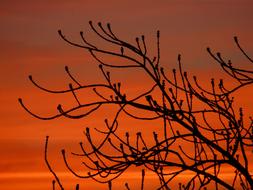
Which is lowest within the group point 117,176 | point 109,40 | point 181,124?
point 117,176

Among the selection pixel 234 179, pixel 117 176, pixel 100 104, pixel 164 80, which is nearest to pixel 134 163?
pixel 117 176

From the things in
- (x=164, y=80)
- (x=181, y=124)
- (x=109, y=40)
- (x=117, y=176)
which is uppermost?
(x=109, y=40)

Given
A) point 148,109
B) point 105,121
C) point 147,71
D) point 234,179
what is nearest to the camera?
point 148,109

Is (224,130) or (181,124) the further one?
(224,130)

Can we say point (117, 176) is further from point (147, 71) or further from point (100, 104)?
point (147, 71)

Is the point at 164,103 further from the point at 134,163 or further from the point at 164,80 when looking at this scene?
the point at 134,163

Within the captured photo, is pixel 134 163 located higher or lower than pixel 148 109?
lower

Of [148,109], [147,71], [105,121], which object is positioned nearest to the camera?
[148,109]

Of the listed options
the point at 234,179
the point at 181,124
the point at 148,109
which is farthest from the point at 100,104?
the point at 234,179

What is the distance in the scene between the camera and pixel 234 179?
637 cm

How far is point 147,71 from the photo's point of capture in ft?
17.9

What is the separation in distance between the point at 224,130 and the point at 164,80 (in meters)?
0.94

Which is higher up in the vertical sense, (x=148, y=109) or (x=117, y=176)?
(x=148, y=109)

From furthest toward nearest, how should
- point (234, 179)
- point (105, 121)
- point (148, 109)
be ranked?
point (234, 179), point (105, 121), point (148, 109)
